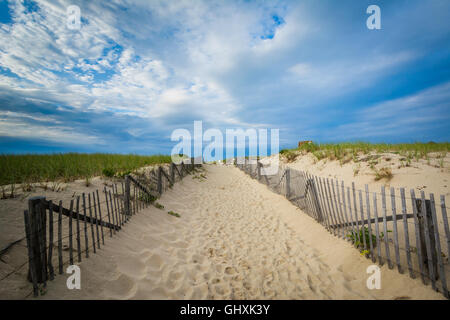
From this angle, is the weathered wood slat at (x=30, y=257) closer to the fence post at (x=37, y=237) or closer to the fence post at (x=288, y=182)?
the fence post at (x=37, y=237)

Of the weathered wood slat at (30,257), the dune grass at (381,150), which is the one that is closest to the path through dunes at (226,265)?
the weathered wood slat at (30,257)

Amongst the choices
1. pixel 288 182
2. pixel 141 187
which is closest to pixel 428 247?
pixel 288 182

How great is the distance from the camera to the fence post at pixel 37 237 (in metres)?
2.72

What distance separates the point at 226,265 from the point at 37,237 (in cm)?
343

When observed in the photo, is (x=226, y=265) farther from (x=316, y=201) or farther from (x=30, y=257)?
(x=316, y=201)

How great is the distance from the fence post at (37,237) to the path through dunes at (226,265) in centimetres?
25

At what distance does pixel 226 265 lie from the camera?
4.37m

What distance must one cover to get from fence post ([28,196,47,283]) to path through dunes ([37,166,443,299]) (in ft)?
0.83

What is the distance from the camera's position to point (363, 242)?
164 inches
